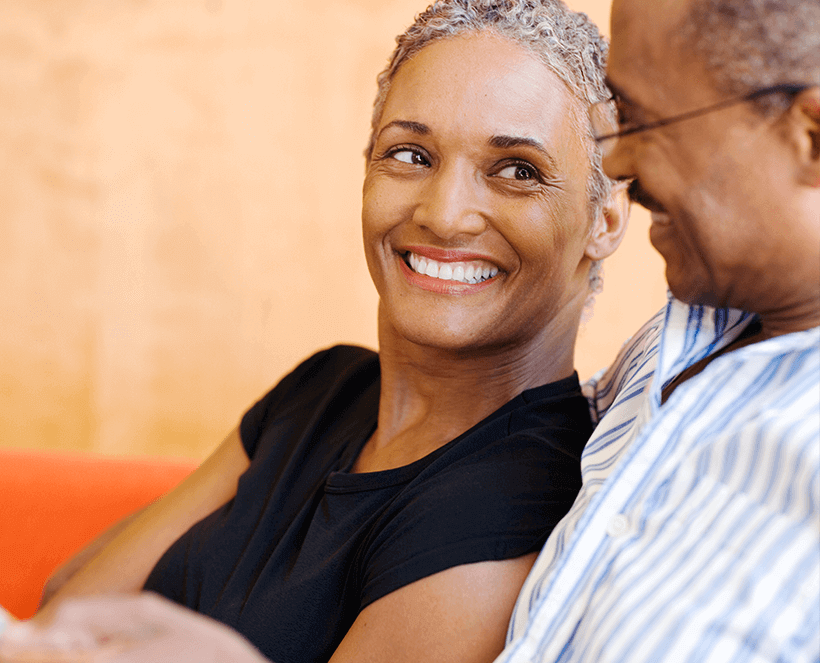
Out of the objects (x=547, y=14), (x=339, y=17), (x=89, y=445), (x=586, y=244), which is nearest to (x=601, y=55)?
(x=547, y=14)

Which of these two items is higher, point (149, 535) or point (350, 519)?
point (350, 519)

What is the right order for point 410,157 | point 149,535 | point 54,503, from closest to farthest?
point 410,157 < point 149,535 < point 54,503

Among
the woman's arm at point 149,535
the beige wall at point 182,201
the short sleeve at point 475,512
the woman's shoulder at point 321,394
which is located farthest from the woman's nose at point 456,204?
the beige wall at point 182,201

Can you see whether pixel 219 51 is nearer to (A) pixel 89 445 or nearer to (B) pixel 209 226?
(B) pixel 209 226

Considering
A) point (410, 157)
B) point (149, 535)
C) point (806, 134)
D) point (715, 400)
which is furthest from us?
point (149, 535)

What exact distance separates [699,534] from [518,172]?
1.79ft

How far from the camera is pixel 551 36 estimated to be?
1.14 meters

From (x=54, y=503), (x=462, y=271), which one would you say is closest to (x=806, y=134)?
(x=462, y=271)

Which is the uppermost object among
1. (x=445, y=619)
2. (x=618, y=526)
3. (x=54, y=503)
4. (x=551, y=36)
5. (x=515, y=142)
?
(x=551, y=36)

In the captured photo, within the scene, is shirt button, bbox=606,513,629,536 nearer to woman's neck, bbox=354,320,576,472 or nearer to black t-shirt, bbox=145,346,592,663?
black t-shirt, bbox=145,346,592,663

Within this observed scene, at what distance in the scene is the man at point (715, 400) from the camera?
753 millimetres

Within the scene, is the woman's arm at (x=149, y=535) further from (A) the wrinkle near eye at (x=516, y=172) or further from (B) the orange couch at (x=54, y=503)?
(A) the wrinkle near eye at (x=516, y=172)

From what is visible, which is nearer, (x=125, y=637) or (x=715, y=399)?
(x=125, y=637)

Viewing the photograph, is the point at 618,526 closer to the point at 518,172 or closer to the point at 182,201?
the point at 518,172
